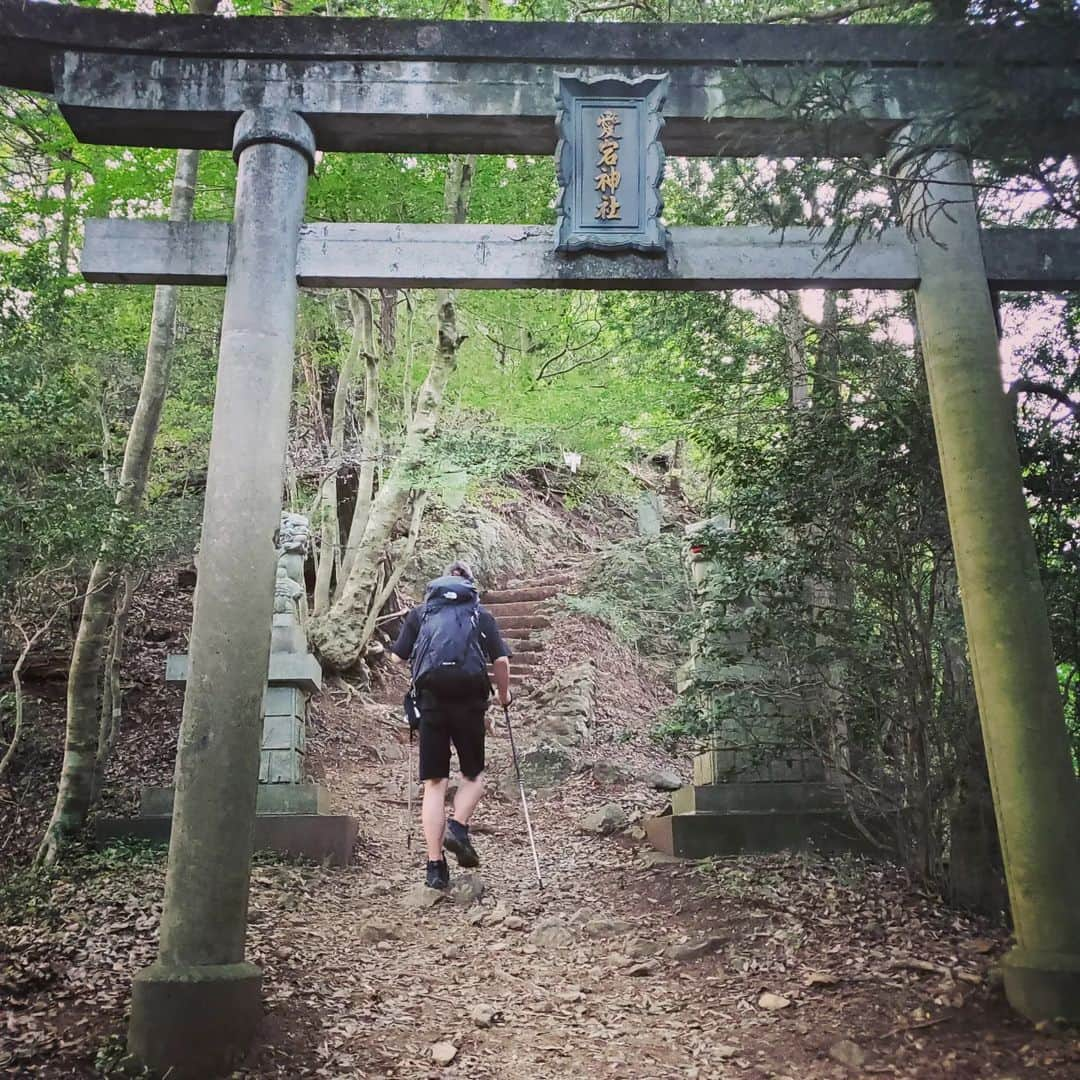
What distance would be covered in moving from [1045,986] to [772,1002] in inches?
41.5

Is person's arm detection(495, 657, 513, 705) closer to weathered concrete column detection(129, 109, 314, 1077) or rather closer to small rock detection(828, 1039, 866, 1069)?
weathered concrete column detection(129, 109, 314, 1077)

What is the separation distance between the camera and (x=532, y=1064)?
3.39 meters

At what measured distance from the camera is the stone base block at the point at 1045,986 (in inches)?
134

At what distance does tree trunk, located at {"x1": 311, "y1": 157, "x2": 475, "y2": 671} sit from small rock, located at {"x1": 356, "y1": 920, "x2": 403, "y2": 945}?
536 centimetres

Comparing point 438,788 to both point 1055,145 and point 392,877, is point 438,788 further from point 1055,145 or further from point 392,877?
point 1055,145

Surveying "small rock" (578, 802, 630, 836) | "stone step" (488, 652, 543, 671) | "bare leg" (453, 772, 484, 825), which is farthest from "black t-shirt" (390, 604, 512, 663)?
"stone step" (488, 652, 543, 671)

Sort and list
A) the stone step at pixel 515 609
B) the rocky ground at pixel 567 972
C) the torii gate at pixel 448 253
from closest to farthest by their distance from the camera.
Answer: the rocky ground at pixel 567 972
the torii gate at pixel 448 253
the stone step at pixel 515 609

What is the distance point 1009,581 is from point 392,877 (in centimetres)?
452

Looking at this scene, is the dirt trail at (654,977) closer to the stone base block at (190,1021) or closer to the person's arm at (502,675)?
the stone base block at (190,1021)

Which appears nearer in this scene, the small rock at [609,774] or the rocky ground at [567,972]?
the rocky ground at [567,972]

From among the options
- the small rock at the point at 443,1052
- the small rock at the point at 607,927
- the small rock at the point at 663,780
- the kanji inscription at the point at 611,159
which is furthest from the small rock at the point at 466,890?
the kanji inscription at the point at 611,159

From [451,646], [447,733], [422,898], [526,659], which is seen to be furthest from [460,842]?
[526,659]

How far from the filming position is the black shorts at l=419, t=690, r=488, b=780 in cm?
539

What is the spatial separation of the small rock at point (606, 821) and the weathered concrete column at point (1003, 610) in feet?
13.4
